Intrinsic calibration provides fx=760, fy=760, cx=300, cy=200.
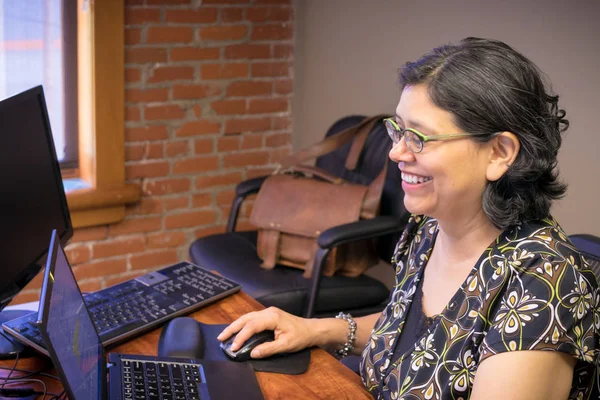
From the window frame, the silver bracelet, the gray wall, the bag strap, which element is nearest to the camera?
the silver bracelet

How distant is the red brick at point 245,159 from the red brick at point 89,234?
641 mm

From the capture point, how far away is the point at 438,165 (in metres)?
1.37

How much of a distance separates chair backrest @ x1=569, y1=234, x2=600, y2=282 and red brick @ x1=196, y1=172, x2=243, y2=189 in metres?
2.23

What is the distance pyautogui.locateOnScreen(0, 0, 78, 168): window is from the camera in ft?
9.95

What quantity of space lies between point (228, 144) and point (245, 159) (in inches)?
4.8

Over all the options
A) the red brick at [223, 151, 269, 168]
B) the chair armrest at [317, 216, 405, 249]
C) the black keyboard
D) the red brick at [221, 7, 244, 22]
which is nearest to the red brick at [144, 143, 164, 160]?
the red brick at [223, 151, 269, 168]

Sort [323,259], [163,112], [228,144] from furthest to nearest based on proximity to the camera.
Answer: [228,144] < [163,112] < [323,259]

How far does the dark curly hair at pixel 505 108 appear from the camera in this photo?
1.32 meters

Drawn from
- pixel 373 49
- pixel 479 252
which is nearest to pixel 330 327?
pixel 479 252

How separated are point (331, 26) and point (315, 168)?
865 mm

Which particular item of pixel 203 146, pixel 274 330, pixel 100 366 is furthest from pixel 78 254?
pixel 100 366

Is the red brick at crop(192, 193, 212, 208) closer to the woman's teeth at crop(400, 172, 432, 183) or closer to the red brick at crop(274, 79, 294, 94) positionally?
the red brick at crop(274, 79, 294, 94)

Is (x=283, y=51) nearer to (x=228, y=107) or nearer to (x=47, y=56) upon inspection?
(x=228, y=107)

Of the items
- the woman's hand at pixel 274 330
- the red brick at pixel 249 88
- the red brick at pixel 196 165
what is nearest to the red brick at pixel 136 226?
the red brick at pixel 196 165
